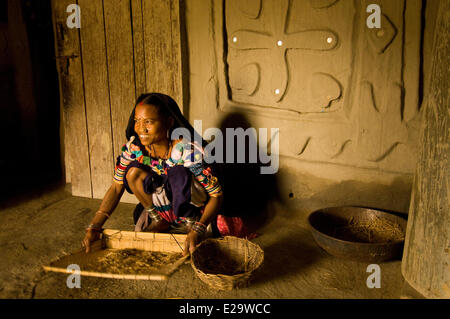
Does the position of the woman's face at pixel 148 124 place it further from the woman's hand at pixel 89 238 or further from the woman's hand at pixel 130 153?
the woman's hand at pixel 89 238

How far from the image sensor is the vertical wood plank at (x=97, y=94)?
328 centimetres

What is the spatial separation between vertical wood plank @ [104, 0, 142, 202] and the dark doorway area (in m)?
1.47

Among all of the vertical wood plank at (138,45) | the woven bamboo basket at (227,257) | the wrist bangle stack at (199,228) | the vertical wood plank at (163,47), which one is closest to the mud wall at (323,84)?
the vertical wood plank at (163,47)

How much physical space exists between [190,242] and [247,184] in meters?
1.10

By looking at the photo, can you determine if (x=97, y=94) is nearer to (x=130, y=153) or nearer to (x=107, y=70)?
(x=107, y=70)

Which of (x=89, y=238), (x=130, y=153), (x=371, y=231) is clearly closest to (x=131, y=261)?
(x=89, y=238)

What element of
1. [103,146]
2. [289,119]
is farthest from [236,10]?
[103,146]

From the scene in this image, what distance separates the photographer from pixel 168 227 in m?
2.73

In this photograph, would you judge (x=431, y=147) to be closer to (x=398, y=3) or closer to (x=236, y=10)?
(x=398, y=3)

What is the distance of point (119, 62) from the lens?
3270 mm

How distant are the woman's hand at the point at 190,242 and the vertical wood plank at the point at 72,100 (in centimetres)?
179

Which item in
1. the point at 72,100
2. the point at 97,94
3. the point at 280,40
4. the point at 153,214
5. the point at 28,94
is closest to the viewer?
the point at 153,214

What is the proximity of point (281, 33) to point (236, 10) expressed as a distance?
426mm

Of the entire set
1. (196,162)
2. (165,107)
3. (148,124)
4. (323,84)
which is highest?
(323,84)
